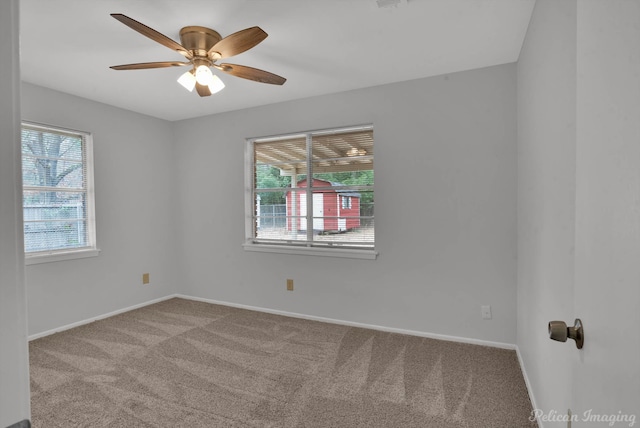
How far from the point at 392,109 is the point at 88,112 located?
3242mm

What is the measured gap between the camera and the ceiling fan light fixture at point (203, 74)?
2291mm

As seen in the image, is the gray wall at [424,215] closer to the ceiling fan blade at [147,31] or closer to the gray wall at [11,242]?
the ceiling fan blade at [147,31]

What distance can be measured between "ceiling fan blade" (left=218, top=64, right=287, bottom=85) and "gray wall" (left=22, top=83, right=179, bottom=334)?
7.18ft

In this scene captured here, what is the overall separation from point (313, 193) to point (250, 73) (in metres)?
1.68

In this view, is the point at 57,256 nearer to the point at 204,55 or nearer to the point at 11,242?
the point at 204,55

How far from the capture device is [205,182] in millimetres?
4461

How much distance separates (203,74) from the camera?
7.53 feet

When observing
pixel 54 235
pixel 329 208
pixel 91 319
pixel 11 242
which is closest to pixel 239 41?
pixel 11 242

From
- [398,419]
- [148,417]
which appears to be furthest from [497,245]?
[148,417]

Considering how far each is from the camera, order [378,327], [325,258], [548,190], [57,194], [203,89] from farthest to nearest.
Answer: [325,258]
[57,194]
[378,327]
[203,89]
[548,190]

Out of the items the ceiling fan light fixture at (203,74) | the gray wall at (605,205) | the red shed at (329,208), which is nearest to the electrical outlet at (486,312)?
the red shed at (329,208)

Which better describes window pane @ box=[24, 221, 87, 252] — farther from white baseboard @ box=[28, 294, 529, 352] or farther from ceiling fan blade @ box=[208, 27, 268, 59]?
ceiling fan blade @ box=[208, 27, 268, 59]

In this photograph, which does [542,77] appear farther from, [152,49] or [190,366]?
[190,366]

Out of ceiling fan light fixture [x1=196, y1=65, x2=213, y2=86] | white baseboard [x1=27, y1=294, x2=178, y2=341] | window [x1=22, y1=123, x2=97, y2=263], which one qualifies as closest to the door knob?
ceiling fan light fixture [x1=196, y1=65, x2=213, y2=86]
